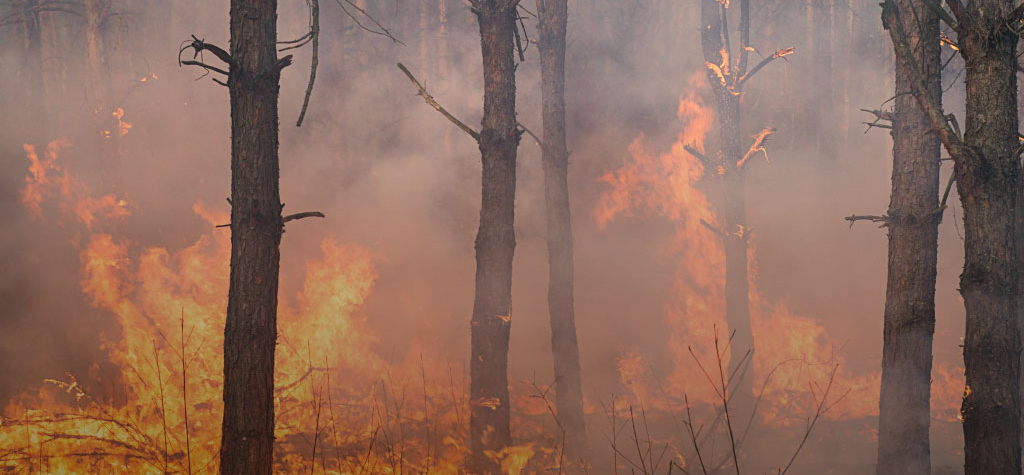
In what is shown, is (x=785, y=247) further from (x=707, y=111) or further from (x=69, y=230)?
(x=69, y=230)

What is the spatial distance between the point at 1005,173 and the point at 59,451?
9470mm

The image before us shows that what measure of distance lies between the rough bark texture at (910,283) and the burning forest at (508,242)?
0.10 ft

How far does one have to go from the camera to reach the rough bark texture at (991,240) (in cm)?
498

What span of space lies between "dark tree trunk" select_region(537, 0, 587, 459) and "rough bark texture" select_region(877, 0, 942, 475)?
396 cm

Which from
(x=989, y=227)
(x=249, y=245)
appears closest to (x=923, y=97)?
(x=989, y=227)

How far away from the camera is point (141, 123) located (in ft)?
50.1

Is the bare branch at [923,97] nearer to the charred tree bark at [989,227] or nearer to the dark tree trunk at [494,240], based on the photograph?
the charred tree bark at [989,227]

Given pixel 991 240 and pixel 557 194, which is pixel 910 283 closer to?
pixel 991 240

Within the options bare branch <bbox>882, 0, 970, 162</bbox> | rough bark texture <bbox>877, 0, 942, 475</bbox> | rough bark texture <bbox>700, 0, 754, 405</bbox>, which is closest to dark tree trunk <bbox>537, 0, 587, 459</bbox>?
rough bark texture <bbox>700, 0, 754, 405</bbox>

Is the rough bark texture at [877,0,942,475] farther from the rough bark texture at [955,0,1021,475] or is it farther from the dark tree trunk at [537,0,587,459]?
the dark tree trunk at [537,0,587,459]

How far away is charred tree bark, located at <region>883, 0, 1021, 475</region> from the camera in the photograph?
498 centimetres

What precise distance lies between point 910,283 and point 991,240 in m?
1.57

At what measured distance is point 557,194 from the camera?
31.9 ft

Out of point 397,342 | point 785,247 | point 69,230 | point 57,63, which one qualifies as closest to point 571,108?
point 785,247
